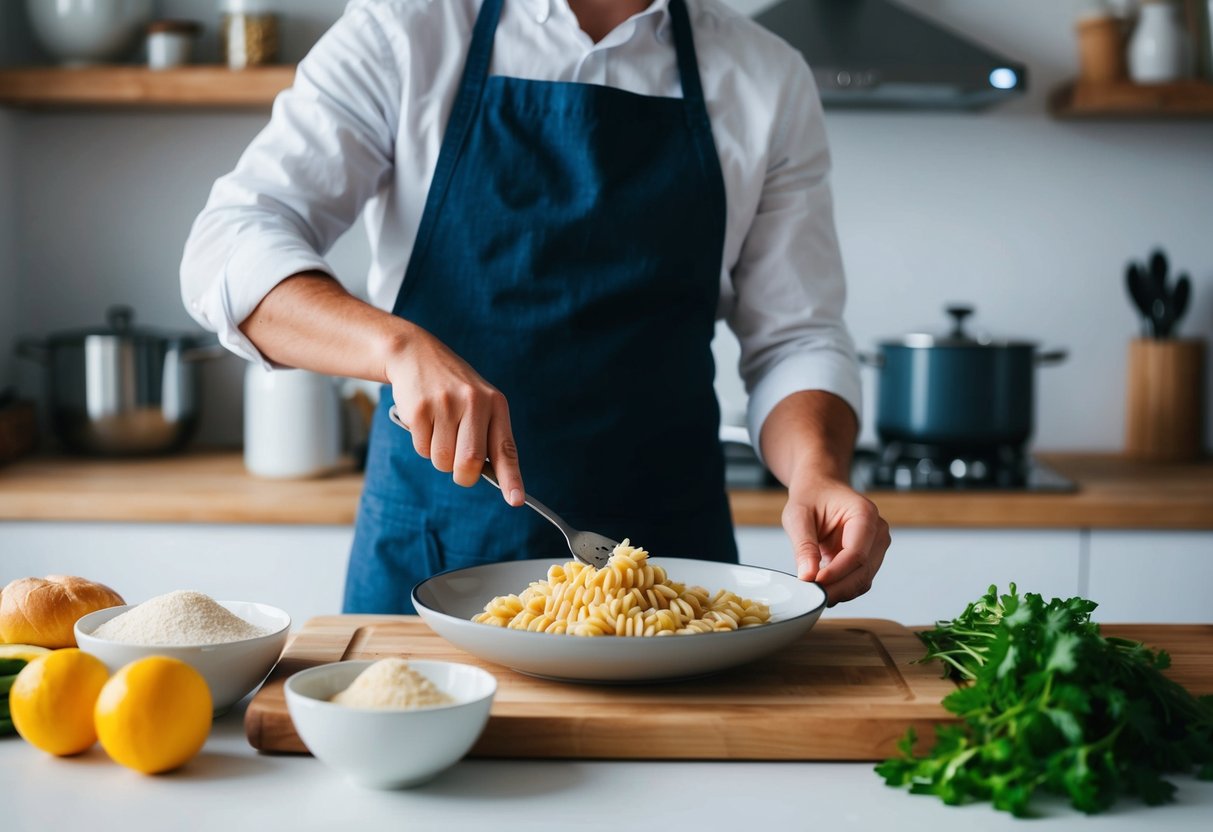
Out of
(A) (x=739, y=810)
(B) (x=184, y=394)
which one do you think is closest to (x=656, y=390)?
(A) (x=739, y=810)

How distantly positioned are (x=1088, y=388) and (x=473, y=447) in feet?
6.72

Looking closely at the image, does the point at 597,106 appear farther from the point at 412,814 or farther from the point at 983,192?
the point at 983,192

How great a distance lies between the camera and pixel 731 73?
5.16ft

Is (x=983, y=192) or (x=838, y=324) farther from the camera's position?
(x=983, y=192)

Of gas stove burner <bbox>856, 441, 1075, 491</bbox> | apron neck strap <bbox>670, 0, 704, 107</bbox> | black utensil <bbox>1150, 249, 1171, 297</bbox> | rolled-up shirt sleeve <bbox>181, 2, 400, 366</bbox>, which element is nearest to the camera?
rolled-up shirt sleeve <bbox>181, 2, 400, 366</bbox>

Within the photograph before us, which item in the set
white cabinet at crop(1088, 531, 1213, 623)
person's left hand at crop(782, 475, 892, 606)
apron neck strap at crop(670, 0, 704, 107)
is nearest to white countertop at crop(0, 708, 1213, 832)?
person's left hand at crop(782, 475, 892, 606)

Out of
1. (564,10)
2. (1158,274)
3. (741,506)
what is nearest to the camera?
(564,10)

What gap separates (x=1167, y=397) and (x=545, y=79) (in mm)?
1705

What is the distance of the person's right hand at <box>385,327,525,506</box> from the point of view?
1.07m

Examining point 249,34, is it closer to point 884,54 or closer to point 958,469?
point 884,54

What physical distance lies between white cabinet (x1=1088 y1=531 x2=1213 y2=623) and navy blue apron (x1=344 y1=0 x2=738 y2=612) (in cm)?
101

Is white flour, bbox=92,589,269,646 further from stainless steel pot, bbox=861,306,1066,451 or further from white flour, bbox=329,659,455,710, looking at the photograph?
stainless steel pot, bbox=861,306,1066,451

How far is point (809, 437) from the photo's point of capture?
1.40 meters

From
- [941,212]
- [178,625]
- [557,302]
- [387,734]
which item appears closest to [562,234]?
[557,302]
